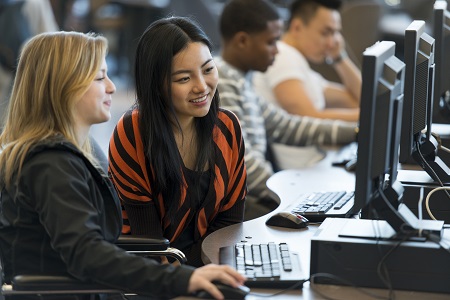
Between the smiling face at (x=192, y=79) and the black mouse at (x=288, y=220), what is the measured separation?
0.34m

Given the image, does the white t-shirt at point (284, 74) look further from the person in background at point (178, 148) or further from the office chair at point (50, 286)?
Result: the office chair at point (50, 286)

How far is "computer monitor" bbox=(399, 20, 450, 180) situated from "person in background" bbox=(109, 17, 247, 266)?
1.70 feet

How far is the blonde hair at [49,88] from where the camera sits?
6.33 feet

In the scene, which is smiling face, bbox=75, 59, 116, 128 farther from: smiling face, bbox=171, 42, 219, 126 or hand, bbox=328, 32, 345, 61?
hand, bbox=328, 32, 345, 61

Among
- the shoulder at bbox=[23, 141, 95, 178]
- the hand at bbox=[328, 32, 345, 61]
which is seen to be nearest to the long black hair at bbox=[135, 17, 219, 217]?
the shoulder at bbox=[23, 141, 95, 178]

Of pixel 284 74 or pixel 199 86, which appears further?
pixel 284 74

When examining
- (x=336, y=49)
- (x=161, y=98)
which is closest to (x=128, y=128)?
(x=161, y=98)

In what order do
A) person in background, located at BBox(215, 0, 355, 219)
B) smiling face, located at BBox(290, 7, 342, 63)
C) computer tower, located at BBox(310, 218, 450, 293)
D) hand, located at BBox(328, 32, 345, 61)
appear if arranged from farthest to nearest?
hand, located at BBox(328, 32, 345, 61) < smiling face, located at BBox(290, 7, 342, 63) < person in background, located at BBox(215, 0, 355, 219) < computer tower, located at BBox(310, 218, 450, 293)

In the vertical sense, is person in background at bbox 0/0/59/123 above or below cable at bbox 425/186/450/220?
above

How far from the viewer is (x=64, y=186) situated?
1.81m

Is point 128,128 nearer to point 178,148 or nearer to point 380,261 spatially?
point 178,148

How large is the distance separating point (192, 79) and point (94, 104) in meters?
0.36

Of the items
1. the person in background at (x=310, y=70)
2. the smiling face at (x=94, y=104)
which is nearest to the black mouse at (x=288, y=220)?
the smiling face at (x=94, y=104)

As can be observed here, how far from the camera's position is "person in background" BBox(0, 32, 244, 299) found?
1739 mm
